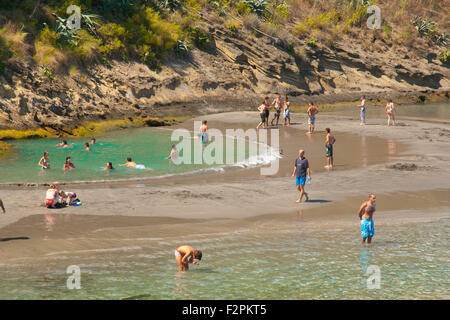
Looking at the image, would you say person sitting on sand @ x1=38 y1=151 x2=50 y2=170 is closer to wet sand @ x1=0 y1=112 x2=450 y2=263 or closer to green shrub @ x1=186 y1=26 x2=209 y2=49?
wet sand @ x1=0 y1=112 x2=450 y2=263

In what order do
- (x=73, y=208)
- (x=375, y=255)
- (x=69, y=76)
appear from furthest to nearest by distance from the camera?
(x=69, y=76)
(x=73, y=208)
(x=375, y=255)

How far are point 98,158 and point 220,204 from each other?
10.4 metres

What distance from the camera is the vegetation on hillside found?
37.1 metres

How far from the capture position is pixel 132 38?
41469 millimetres

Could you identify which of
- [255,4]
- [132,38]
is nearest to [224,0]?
[255,4]

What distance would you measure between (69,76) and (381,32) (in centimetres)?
3364

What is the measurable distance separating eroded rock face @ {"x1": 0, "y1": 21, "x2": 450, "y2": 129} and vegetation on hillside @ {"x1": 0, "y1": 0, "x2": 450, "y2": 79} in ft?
2.75

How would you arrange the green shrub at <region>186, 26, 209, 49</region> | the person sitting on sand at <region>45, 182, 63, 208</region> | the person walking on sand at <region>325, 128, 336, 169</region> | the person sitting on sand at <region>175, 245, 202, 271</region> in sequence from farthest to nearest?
the green shrub at <region>186, 26, 209, 49</region>
the person walking on sand at <region>325, 128, 336, 169</region>
the person sitting on sand at <region>45, 182, 63, 208</region>
the person sitting on sand at <region>175, 245, 202, 271</region>

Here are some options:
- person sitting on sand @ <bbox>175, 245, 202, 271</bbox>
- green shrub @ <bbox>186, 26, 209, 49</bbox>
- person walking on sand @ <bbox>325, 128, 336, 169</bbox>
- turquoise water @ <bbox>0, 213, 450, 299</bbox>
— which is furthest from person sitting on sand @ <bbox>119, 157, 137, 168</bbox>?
green shrub @ <bbox>186, 26, 209, 49</bbox>

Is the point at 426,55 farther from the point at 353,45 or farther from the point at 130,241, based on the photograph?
the point at 130,241

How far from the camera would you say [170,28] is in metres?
42.6

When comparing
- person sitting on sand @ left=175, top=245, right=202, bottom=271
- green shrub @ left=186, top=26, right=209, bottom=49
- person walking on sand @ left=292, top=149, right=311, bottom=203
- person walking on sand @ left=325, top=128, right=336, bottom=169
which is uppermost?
green shrub @ left=186, top=26, right=209, bottom=49

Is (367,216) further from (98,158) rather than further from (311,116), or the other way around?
(311,116)

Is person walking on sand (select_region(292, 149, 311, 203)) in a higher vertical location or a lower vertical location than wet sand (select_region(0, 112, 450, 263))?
higher
